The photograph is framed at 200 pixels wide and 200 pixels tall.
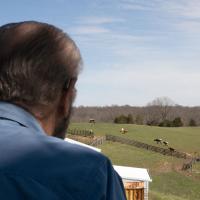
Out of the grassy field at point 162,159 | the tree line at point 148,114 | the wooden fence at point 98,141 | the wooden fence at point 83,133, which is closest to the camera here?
the grassy field at point 162,159

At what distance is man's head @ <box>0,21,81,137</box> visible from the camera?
1.68 m

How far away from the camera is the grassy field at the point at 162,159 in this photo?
30.9m

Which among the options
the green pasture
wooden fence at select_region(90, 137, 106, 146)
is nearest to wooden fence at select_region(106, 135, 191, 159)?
wooden fence at select_region(90, 137, 106, 146)

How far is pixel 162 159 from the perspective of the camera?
148ft

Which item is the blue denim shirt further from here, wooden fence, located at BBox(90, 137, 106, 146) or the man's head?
wooden fence, located at BBox(90, 137, 106, 146)

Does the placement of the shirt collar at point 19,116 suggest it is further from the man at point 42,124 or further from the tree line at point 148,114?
the tree line at point 148,114

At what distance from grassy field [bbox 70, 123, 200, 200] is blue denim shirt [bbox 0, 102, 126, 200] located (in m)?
22.1

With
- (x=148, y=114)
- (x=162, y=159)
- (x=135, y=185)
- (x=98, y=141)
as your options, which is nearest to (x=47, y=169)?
(x=135, y=185)

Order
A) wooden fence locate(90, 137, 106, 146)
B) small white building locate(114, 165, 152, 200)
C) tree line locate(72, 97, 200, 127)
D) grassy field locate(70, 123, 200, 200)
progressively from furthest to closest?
tree line locate(72, 97, 200, 127)
wooden fence locate(90, 137, 106, 146)
grassy field locate(70, 123, 200, 200)
small white building locate(114, 165, 152, 200)

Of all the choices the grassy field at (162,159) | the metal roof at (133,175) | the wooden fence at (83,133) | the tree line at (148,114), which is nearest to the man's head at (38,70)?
the metal roof at (133,175)

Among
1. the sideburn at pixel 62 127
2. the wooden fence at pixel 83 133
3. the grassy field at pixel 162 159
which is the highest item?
the sideburn at pixel 62 127

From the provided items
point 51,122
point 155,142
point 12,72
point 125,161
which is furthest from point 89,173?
point 155,142

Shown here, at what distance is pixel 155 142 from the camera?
57219mm

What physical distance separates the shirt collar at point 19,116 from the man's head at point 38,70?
3 cm
